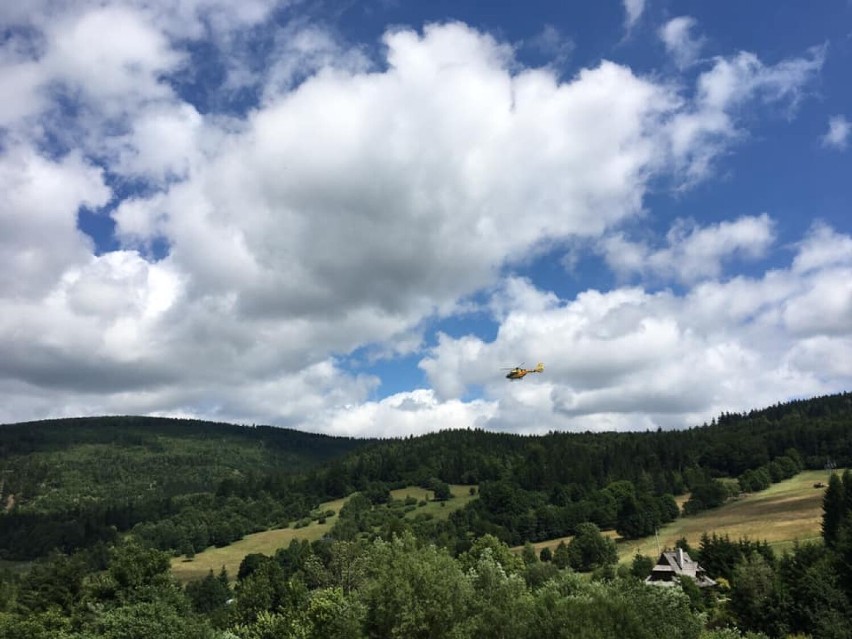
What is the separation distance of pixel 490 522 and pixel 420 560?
152m

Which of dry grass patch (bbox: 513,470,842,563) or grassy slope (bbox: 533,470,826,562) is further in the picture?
grassy slope (bbox: 533,470,826,562)

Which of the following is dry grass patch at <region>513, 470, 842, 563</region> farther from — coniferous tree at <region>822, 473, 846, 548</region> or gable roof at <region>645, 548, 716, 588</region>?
gable roof at <region>645, 548, 716, 588</region>

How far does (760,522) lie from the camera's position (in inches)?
5640

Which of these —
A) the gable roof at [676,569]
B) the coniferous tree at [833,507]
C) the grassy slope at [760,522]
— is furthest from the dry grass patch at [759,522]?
the gable roof at [676,569]

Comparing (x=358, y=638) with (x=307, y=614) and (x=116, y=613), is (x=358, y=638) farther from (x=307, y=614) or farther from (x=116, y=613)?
(x=116, y=613)

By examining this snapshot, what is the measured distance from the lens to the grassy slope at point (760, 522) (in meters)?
131

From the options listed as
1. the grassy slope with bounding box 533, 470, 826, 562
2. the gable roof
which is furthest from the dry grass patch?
the gable roof

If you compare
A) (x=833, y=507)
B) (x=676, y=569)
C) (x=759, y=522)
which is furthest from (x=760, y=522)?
(x=676, y=569)

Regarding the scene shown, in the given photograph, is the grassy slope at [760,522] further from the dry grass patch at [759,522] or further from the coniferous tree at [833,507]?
the coniferous tree at [833,507]

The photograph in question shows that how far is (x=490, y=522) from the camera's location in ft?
632

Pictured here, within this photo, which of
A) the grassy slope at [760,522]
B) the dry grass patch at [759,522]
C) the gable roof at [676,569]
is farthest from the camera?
the grassy slope at [760,522]

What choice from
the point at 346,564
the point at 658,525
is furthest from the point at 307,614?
the point at 658,525

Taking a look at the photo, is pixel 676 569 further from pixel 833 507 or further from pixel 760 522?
pixel 760 522

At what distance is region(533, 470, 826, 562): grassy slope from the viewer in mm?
130750
